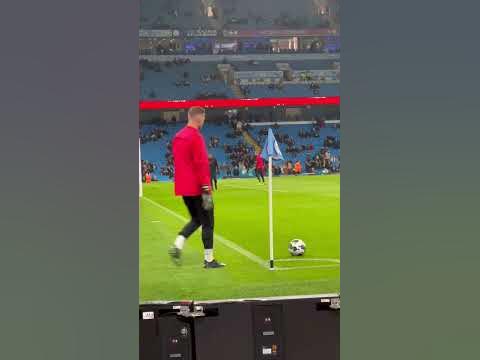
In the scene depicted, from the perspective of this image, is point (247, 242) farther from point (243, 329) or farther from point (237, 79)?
point (237, 79)

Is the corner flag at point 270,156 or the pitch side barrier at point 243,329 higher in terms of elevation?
the corner flag at point 270,156

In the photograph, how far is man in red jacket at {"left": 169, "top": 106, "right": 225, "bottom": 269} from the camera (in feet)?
10.6

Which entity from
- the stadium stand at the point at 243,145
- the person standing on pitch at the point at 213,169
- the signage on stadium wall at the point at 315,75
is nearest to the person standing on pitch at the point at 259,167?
the stadium stand at the point at 243,145

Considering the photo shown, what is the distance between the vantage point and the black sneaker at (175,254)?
3.27 metres

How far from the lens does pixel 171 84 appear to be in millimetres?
3254

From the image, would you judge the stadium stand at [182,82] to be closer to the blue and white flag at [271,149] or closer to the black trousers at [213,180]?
the blue and white flag at [271,149]

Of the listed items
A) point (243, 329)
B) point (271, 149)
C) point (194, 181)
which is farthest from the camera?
point (271, 149)

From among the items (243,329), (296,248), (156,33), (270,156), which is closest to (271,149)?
A: (270,156)

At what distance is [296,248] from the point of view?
3385 mm

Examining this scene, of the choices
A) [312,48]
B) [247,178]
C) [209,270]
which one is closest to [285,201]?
[247,178]

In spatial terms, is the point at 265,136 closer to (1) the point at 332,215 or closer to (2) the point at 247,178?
(2) the point at 247,178

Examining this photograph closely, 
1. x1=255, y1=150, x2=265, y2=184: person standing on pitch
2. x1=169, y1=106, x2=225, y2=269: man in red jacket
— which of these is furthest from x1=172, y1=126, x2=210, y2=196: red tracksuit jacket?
x1=255, y1=150, x2=265, y2=184: person standing on pitch

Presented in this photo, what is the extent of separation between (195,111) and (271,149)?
0.45 m

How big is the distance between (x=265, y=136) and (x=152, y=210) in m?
0.73
